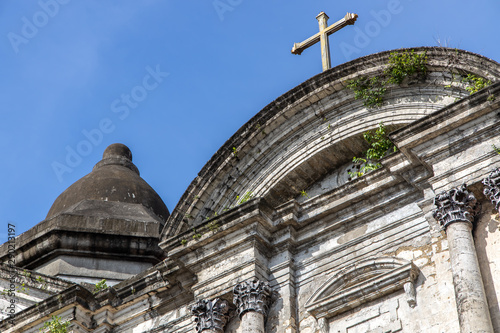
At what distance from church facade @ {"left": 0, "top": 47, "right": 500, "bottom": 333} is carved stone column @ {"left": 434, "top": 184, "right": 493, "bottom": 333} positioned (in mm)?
15

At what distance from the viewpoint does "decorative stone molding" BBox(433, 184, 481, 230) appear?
1023 cm

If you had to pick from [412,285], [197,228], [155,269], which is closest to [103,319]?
[155,269]

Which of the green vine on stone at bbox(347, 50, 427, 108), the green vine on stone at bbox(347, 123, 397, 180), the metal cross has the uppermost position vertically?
the metal cross

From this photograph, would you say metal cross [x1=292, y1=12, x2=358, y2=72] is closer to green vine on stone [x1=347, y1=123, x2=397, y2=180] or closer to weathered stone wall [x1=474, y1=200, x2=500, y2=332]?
green vine on stone [x1=347, y1=123, x2=397, y2=180]

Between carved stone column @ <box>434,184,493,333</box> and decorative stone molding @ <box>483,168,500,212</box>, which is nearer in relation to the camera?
carved stone column @ <box>434,184,493,333</box>

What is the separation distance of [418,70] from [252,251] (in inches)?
129

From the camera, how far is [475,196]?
34.1 ft

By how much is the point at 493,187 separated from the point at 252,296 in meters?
3.08

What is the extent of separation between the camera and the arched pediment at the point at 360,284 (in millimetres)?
10688

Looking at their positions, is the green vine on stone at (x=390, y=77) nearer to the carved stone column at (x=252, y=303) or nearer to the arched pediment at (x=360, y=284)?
the arched pediment at (x=360, y=284)

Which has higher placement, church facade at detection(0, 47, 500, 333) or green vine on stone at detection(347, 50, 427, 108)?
green vine on stone at detection(347, 50, 427, 108)

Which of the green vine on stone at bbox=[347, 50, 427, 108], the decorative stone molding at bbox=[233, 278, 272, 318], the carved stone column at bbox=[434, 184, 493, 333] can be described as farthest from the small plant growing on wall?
the carved stone column at bbox=[434, 184, 493, 333]

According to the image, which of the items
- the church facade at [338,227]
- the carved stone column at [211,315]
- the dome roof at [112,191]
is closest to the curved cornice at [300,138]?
the church facade at [338,227]

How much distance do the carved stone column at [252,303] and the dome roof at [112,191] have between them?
22.3ft
